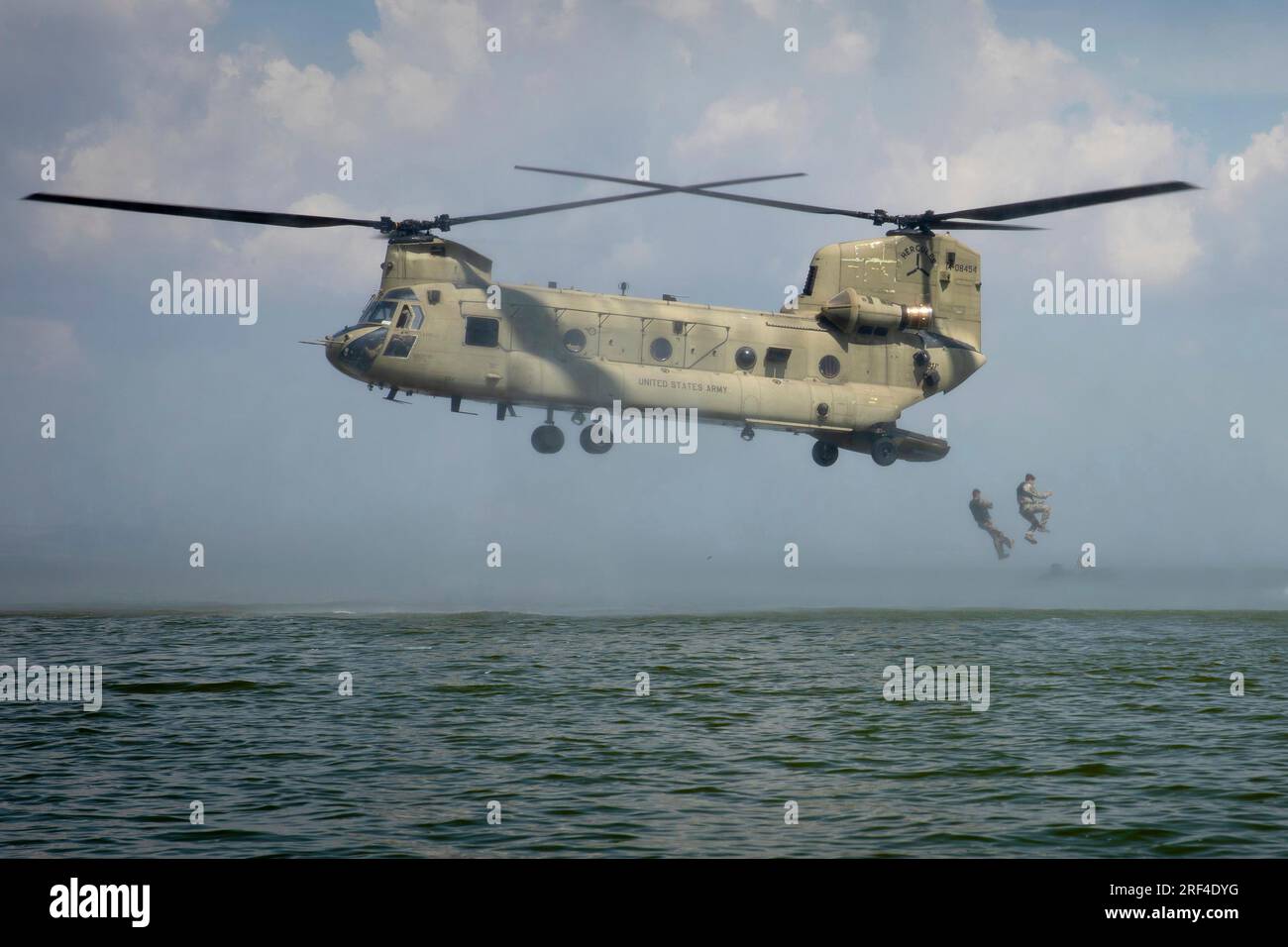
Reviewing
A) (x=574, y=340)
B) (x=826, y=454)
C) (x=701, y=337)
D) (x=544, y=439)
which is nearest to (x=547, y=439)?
(x=544, y=439)

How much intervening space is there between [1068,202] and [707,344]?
391 inches

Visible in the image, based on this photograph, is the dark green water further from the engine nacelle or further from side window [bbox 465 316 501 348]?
the engine nacelle

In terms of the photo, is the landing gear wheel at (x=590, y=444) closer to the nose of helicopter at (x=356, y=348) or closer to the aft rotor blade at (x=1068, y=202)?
the nose of helicopter at (x=356, y=348)

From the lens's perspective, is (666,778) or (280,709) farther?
(280,709)

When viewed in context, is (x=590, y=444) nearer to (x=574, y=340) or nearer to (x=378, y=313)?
(x=574, y=340)

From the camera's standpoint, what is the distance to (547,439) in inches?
1361

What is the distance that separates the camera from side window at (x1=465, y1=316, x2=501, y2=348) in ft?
105

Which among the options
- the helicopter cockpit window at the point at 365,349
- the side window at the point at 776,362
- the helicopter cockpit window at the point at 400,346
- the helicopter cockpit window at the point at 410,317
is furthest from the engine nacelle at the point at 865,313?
the helicopter cockpit window at the point at 365,349

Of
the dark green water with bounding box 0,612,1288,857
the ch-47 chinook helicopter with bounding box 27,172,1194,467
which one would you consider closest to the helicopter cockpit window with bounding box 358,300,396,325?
the ch-47 chinook helicopter with bounding box 27,172,1194,467
